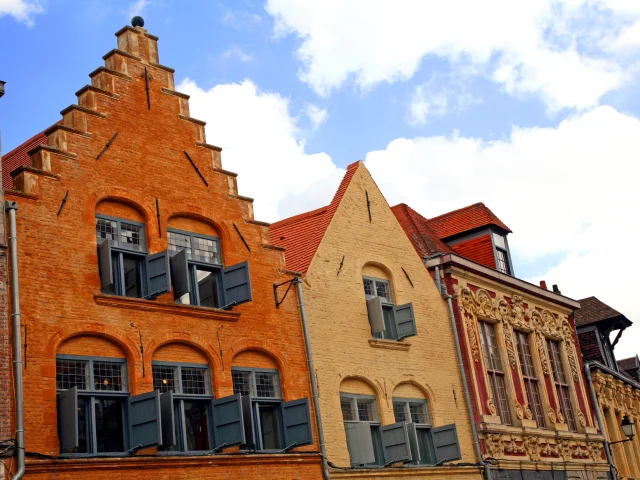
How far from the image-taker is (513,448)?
25.5 meters

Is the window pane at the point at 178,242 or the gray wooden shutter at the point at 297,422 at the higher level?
the window pane at the point at 178,242

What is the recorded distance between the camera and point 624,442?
3291 centimetres

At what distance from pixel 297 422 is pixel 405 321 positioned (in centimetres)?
517

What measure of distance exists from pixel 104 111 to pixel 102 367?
5.26 m

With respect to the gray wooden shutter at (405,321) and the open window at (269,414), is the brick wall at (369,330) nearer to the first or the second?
the gray wooden shutter at (405,321)

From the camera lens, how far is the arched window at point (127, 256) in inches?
695

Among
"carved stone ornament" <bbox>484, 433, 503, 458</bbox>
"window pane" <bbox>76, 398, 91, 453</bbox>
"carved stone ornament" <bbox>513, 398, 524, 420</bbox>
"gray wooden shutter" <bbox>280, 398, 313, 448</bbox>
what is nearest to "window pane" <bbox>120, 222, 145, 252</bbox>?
"window pane" <bbox>76, 398, 91, 453</bbox>

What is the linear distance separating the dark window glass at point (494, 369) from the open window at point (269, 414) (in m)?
8.50

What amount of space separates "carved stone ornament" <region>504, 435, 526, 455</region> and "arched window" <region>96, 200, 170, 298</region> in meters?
11.8

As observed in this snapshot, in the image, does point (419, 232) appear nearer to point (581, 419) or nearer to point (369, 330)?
point (369, 330)

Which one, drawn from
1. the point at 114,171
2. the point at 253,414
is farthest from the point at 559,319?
the point at 114,171

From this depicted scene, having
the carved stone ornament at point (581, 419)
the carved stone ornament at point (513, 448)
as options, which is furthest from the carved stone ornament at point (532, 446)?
the carved stone ornament at point (581, 419)

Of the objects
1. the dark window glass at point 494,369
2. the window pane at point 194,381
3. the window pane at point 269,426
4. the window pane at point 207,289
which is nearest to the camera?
the window pane at point 194,381

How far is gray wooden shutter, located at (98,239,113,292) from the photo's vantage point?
17031 millimetres
